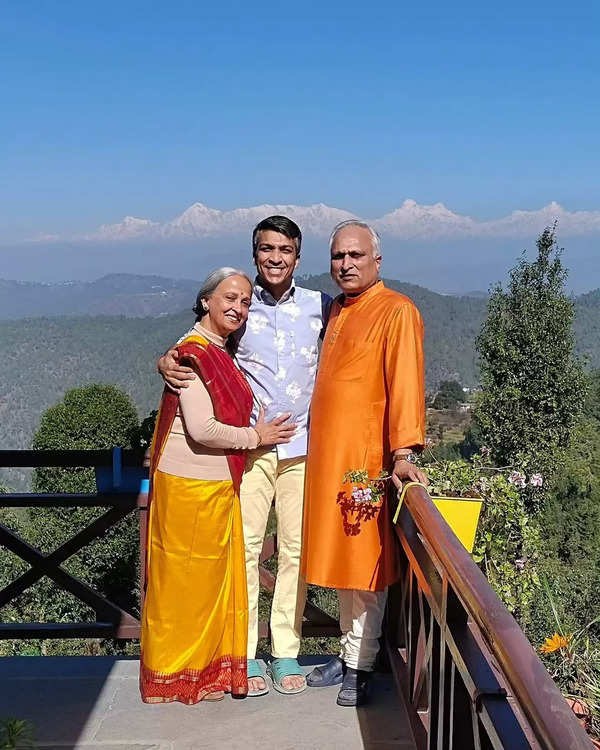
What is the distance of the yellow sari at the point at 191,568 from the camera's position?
259cm

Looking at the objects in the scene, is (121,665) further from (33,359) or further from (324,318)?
(33,359)

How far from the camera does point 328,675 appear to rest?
279 cm

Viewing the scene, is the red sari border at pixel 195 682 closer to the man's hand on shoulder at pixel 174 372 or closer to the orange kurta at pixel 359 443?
the orange kurta at pixel 359 443

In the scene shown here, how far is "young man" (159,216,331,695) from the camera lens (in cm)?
272

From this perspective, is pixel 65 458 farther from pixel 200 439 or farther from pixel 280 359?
pixel 280 359

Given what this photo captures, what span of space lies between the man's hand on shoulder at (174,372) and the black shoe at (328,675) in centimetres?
107

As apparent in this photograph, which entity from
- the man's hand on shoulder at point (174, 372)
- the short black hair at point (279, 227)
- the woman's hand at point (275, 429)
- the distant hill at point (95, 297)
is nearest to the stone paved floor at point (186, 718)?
the woman's hand at point (275, 429)

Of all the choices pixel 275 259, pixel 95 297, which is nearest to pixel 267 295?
pixel 275 259

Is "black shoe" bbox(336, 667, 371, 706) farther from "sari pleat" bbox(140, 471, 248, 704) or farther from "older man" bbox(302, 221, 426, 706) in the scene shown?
"sari pleat" bbox(140, 471, 248, 704)

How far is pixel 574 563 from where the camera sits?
A: 31.9 m

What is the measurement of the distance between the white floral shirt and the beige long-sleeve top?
0.45 ft

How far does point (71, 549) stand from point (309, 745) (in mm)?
1206

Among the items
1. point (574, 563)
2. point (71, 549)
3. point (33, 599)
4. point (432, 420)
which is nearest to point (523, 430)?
point (574, 563)

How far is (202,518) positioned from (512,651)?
4.97 ft
